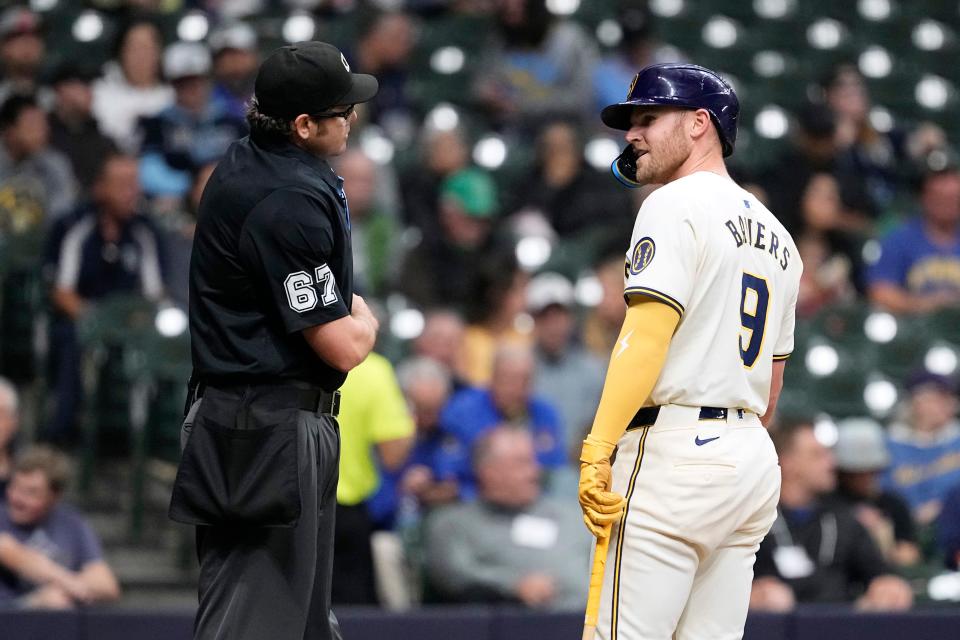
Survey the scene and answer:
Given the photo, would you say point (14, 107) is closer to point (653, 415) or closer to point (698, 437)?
point (653, 415)

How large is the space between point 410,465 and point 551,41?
4.27 metres

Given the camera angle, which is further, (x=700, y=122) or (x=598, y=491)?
(x=700, y=122)

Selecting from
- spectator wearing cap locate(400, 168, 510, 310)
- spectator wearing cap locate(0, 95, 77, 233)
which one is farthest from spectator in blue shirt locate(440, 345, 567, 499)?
spectator wearing cap locate(0, 95, 77, 233)

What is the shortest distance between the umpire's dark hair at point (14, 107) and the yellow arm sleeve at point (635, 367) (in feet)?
17.7

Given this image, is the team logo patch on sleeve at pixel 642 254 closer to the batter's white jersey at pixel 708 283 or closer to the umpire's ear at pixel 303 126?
the batter's white jersey at pixel 708 283

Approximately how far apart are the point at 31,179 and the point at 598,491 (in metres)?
5.21

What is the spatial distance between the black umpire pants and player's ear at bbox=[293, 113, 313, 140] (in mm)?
614

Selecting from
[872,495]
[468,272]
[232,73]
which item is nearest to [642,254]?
[872,495]

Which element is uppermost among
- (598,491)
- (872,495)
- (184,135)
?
(184,135)

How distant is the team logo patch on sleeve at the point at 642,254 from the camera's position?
332cm

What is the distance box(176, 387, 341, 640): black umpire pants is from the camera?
3334 millimetres

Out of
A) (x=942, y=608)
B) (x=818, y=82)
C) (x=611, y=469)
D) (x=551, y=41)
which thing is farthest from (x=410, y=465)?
(x=818, y=82)

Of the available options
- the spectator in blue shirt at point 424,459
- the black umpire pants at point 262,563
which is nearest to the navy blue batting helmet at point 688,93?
the black umpire pants at point 262,563

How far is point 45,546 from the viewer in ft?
18.2
